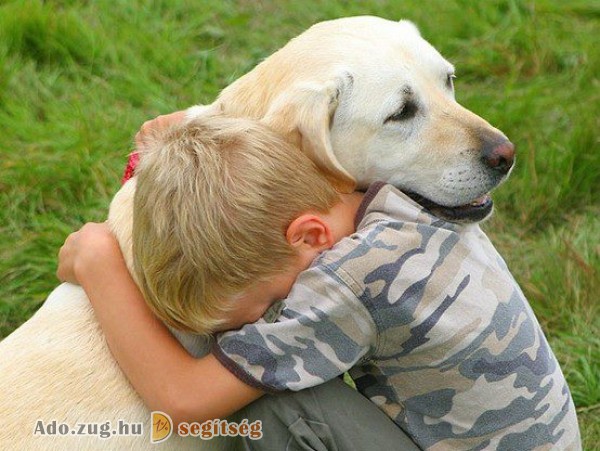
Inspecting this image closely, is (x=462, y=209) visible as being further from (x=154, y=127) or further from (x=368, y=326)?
(x=154, y=127)

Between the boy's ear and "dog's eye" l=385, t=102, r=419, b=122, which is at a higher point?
"dog's eye" l=385, t=102, r=419, b=122

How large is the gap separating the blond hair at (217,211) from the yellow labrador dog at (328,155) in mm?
159

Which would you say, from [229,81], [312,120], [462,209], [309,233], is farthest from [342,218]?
[229,81]

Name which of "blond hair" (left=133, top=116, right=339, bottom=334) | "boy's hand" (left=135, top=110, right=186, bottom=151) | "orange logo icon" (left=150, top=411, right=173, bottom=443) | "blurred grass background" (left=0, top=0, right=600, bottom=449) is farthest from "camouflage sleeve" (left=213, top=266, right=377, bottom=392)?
"blurred grass background" (left=0, top=0, right=600, bottom=449)

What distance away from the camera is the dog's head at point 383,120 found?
2502 millimetres

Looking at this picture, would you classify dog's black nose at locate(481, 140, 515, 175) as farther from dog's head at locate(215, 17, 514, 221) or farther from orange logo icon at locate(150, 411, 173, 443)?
orange logo icon at locate(150, 411, 173, 443)

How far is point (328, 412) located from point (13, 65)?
279 cm

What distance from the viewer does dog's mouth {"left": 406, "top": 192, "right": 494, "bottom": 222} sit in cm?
257

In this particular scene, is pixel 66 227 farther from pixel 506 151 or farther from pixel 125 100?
pixel 506 151

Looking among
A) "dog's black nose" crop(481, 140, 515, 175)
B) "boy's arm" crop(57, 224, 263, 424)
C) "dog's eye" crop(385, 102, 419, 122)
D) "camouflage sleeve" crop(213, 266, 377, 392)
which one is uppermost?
"dog's eye" crop(385, 102, 419, 122)

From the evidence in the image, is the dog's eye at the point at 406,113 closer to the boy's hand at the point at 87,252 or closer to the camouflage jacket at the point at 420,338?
the camouflage jacket at the point at 420,338

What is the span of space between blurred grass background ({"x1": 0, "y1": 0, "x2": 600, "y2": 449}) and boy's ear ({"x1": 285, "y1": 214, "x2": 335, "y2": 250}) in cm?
148

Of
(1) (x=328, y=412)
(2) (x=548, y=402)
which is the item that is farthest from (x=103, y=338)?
(2) (x=548, y=402)

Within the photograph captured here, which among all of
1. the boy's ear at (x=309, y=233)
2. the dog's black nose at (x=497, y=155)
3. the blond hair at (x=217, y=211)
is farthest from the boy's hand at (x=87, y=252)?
the dog's black nose at (x=497, y=155)
